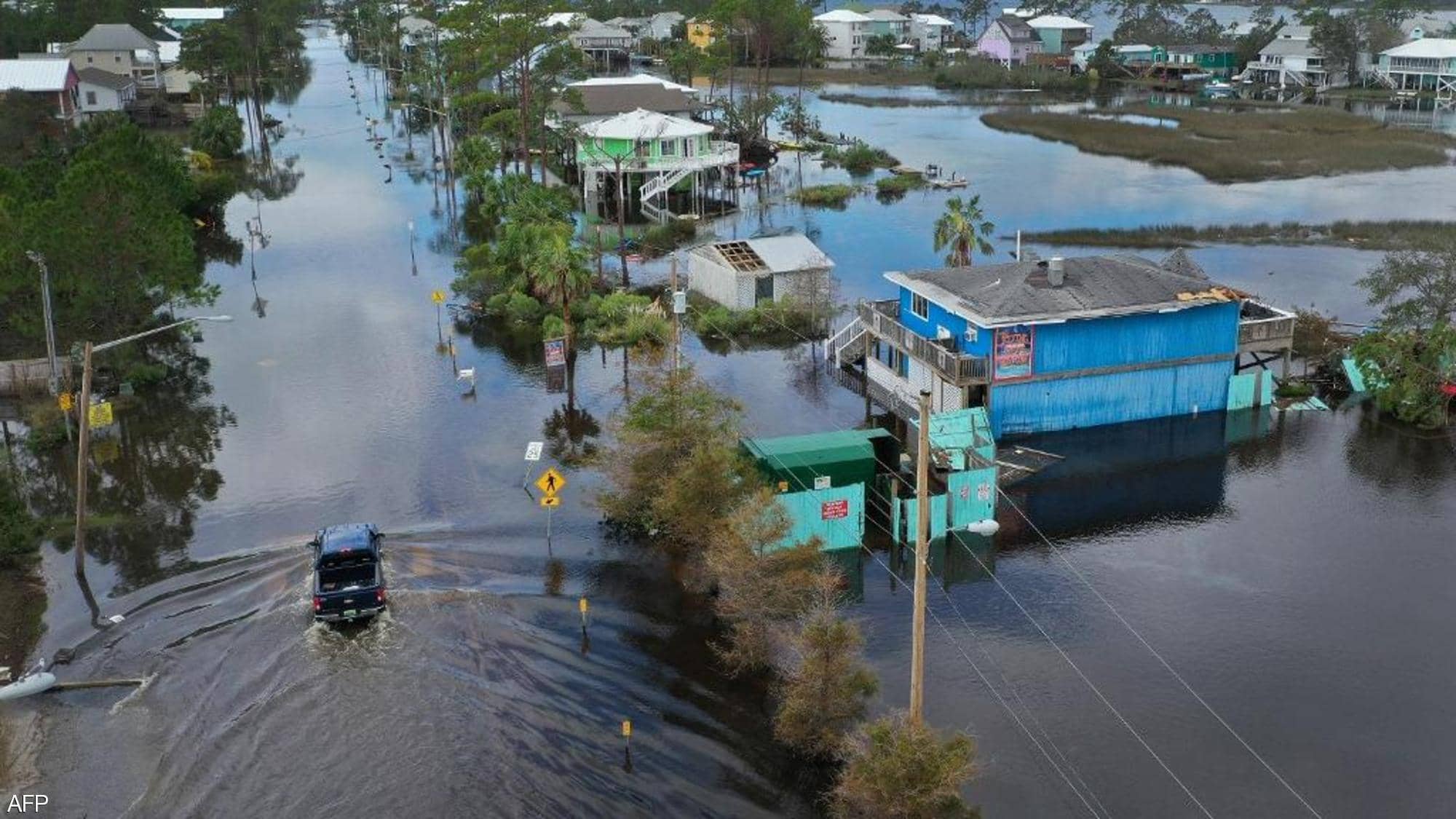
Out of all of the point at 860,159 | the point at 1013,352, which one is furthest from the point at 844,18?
the point at 1013,352

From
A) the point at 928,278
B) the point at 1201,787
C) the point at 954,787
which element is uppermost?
the point at 928,278

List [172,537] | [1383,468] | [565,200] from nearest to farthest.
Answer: [172,537] → [1383,468] → [565,200]

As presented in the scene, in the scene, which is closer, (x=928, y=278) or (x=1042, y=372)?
(x=1042, y=372)

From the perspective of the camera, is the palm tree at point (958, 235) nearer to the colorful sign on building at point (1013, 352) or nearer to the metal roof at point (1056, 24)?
the colorful sign on building at point (1013, 352)

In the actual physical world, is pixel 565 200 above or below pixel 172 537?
above

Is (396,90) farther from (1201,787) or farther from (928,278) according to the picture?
(1201,787)

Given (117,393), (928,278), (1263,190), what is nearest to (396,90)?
(1263,190)

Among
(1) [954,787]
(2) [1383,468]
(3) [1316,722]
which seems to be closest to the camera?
(1) [954,787]

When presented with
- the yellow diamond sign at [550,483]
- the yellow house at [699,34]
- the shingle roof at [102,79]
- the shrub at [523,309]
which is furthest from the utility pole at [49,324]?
the yellow house at [699,34]

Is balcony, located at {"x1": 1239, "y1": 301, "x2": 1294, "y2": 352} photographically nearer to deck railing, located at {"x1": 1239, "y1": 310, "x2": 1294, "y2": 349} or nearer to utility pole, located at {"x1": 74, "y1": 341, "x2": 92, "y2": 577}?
deck railing, located at {"x1": 1239, "y1": 310, "x2": 1294, "y2": 349}

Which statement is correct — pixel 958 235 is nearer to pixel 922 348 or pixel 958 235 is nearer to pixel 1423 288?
pixel 922 348
